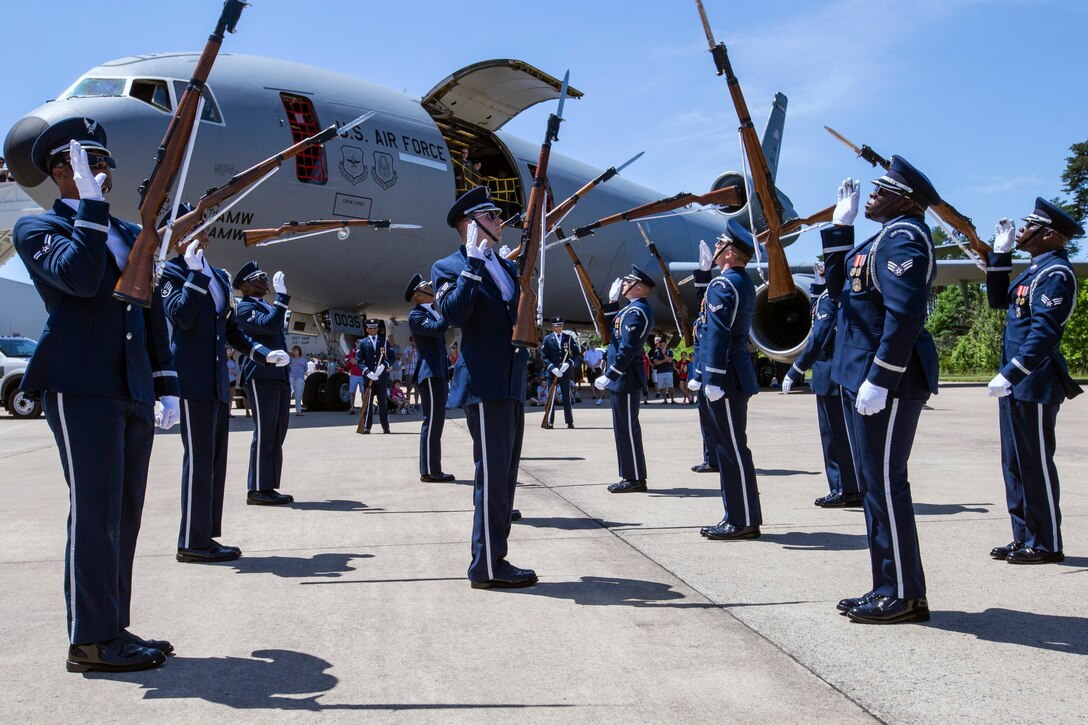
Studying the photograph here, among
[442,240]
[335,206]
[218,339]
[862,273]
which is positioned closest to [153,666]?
[218,339]

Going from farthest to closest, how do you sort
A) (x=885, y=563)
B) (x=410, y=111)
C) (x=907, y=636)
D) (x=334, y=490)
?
Result: (x=410, y=111) → (x=334, y=490) → (x=885, y=563) → (x=907, y=636)

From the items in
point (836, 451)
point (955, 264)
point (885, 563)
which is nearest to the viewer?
point (885, 563)

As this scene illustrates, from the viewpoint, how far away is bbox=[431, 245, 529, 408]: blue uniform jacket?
4121 mm

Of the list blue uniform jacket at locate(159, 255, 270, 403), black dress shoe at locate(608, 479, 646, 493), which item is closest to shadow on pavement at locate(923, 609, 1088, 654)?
black dress shoe at locate(608, 479, 646, 493)

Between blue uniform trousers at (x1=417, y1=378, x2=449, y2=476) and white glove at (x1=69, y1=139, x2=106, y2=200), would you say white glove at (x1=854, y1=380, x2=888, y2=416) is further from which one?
blue uniform trousers at (x1=417, y1=378, x2=449, y2=476)

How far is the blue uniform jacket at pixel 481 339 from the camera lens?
13.5 feet

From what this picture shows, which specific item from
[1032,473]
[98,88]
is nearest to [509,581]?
[1032,473]

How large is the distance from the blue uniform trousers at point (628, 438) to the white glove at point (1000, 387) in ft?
9.49

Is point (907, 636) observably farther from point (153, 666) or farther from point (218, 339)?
point (218, 339)

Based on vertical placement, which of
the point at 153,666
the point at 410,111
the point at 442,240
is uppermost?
the point at 410,111

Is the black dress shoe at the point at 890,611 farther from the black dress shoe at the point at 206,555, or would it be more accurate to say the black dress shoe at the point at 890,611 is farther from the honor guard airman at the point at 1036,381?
the black dress shoe at the point at 206,555

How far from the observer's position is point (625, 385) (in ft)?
23.2

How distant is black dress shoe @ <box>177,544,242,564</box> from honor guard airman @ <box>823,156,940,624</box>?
115 inches

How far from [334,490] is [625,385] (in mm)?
2330
